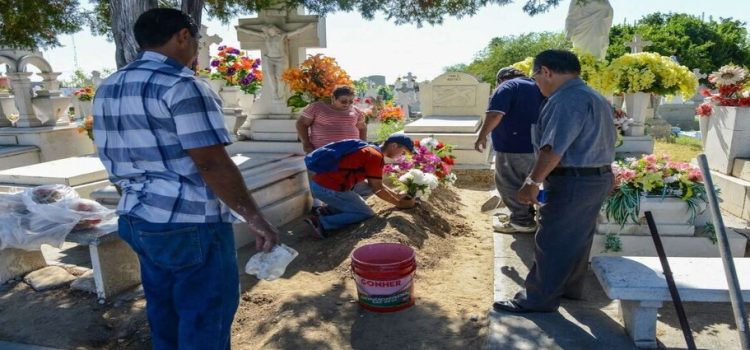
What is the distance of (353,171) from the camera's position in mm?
4574

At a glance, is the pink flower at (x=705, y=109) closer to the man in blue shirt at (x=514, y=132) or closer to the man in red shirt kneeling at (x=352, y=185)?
the man in blue shirt at (x=514, y=132)

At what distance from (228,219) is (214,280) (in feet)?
0.81

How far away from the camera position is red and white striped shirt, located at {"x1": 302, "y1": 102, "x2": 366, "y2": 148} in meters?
5.25

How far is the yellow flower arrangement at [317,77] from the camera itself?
227 inches

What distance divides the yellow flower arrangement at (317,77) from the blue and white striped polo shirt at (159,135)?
12.7 feet

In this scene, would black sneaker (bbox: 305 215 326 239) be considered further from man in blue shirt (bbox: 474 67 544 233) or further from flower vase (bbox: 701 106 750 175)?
flower vase (bbox: 701 106 750 175)

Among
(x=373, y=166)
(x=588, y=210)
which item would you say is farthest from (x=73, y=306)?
(x=588, y=210)

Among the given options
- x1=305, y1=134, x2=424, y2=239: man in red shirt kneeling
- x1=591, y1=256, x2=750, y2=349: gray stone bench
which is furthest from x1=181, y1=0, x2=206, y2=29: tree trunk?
x1=591, y1=256, x2=750, y2=349: gray stone bench

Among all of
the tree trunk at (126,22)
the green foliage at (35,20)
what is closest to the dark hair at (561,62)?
the tree trunk at (126,22)

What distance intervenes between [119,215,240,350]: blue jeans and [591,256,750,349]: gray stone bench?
1.92 m

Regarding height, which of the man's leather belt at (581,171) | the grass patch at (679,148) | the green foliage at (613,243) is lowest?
the grass patch at (679,148)

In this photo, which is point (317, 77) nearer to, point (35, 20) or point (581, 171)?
point (35, 20)

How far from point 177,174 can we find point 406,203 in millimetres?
3161

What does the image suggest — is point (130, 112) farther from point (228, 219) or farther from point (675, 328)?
point (675, 328)
